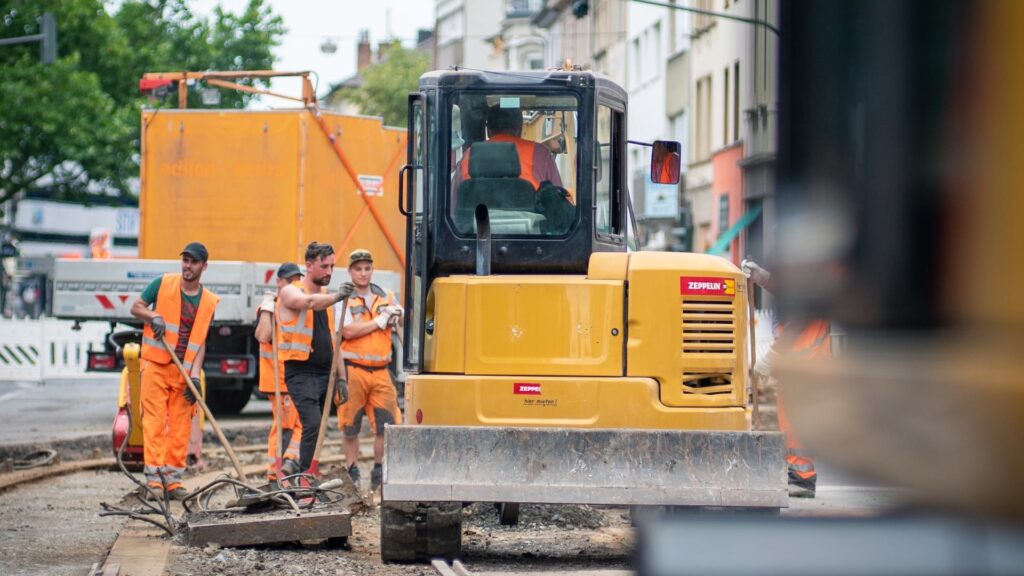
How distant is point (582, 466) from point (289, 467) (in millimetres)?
3531

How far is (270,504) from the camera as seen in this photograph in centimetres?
905

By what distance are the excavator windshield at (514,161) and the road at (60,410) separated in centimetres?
860

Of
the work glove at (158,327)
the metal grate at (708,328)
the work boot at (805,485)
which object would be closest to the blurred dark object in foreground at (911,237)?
the work boot at (805,485)

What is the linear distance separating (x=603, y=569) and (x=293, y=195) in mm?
10140

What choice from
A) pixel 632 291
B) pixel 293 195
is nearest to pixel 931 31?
pixel 632 291

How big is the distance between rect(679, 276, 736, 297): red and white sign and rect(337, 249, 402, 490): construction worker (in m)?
3.83

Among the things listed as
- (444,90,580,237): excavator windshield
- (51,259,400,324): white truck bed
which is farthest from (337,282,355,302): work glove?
(51,259,400,324): white truck bed

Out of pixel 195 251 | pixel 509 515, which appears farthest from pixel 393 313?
pixel 509 515

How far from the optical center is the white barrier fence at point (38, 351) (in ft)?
91.1

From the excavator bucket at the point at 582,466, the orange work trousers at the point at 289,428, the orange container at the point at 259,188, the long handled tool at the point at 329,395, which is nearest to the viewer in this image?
the excavator bucket at the point at 582,466

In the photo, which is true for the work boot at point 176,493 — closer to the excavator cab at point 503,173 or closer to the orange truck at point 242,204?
the excavator cab at point 503,173

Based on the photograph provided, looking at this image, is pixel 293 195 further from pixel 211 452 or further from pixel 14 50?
pixel 14 50

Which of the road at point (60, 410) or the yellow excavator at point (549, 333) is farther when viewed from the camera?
the road at point (60, 410)

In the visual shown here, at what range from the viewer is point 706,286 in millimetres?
8312
